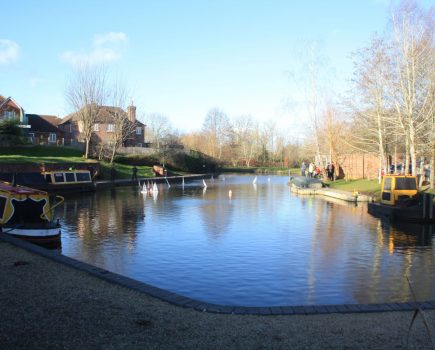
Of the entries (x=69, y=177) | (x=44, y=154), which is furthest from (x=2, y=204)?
(x=44, y=154)

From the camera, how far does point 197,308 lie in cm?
752

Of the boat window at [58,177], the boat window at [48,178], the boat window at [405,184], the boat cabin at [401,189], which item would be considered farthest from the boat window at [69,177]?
the boat window at [405,184]

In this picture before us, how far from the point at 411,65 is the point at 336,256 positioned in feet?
67.5

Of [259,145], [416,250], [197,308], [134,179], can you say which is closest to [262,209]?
[416,250]

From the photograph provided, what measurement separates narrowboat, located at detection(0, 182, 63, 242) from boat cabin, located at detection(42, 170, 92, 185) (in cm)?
2043

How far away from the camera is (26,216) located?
16406 millimetres

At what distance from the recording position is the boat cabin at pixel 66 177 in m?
36.6

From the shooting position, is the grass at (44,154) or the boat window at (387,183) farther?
the grass at (44,154)

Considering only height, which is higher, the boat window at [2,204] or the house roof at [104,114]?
the house roof at [104,114]

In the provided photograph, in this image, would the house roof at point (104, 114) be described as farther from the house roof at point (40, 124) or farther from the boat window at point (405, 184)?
the boat window at point (405, 184)

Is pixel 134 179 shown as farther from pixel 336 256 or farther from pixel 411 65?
pixel 336 256

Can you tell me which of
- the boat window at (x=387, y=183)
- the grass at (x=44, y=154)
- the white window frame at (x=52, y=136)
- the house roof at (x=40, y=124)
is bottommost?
the boat window at (x=387, y=183)

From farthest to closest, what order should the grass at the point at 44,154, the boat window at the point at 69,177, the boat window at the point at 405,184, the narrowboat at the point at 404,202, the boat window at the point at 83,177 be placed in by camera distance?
the grass at the point at 44,154 → the boat window at the point at 83,177 → the boat window at the point at 69,177 → the boat window at the point at 405,184 → the narrowboat at the point at 404,202

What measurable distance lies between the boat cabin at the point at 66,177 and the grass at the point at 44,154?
347 inches
